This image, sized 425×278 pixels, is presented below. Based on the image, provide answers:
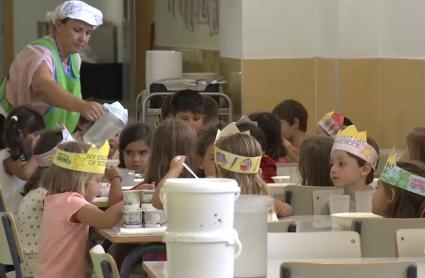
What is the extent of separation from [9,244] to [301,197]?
1581mm

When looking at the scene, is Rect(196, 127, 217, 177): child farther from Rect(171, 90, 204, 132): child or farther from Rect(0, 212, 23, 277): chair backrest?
Rect(171, 90, 204, 132): child

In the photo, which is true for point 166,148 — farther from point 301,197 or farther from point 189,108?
point 189,108

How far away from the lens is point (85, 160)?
18.2 feet

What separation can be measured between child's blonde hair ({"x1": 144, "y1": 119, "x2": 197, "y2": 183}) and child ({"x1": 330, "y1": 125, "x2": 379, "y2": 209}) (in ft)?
2.62

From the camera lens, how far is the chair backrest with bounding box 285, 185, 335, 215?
6.30 metres

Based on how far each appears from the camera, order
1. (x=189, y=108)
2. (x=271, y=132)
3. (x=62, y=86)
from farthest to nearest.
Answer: (x=189, y=108), (x=271, y=132), (x=62, y=86)

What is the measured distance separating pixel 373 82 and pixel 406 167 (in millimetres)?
4209

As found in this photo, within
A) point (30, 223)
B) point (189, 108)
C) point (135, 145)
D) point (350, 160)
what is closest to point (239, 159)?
point (350, 160)

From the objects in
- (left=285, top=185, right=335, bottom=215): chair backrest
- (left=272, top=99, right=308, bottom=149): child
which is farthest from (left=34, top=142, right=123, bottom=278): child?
(left=272, top=99, right=308, bottom=149): child

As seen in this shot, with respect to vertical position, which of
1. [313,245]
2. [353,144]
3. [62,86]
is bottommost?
[313,245]

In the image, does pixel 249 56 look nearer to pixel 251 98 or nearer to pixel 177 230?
pixel 251 98

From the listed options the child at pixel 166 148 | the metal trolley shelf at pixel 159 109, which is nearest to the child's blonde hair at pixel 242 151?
the child at pixel 166 148

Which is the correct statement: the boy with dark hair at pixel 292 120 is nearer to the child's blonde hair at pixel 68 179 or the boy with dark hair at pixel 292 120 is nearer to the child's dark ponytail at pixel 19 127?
the child's dark ponytail at pixel 19 127

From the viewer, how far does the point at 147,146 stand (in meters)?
7.35
